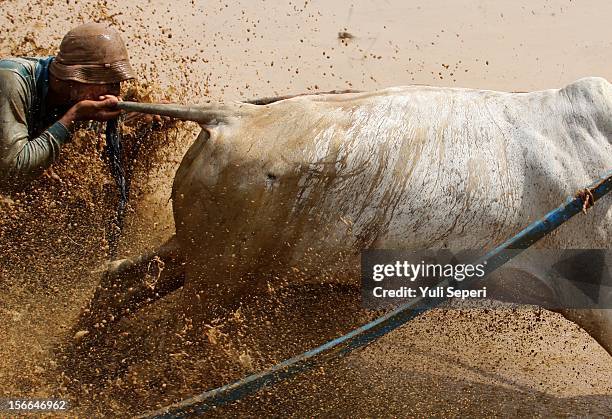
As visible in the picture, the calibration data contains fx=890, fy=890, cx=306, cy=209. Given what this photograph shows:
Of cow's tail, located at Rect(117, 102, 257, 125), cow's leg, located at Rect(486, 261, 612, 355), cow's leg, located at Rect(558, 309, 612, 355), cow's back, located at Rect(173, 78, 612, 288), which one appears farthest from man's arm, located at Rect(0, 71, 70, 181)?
cow's leg, located at Rect(558, 309, 612, 355)

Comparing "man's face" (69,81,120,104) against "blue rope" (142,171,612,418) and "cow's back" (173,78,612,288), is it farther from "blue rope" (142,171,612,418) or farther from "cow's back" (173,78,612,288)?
"blue rope" (142,171,612,418)

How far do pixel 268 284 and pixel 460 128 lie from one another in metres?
0.78

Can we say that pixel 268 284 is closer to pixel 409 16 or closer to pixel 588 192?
pixel 588 192

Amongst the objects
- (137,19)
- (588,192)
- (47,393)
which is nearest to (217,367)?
(47,393)

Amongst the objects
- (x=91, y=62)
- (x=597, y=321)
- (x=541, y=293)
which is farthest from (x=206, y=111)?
(x=597, y=321)

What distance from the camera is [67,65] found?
298 cm

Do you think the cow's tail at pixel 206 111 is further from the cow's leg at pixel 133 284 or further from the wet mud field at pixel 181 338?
the cow's leg at pixel 133 284

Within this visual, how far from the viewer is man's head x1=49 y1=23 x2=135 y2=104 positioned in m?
2.96

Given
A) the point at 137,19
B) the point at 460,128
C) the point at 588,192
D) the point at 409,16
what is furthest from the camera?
the point at 409,16

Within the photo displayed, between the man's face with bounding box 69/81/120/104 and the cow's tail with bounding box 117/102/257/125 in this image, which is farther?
the man's face with bounding box 69/81/120/104

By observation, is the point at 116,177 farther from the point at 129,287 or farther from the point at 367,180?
the point at 367,180

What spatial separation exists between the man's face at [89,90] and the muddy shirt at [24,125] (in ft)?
0.37

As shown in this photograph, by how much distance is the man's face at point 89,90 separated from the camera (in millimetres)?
2994

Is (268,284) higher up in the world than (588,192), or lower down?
lower down
